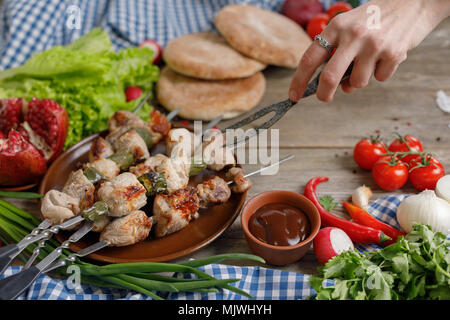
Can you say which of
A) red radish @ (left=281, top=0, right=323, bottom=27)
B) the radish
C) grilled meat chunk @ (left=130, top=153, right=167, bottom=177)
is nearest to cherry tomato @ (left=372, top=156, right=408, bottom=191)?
the radish

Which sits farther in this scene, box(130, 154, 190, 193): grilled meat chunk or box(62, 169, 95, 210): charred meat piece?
box(130, 154, 190, 193): grilled meat chunk

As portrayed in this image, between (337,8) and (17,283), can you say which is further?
(337,8)

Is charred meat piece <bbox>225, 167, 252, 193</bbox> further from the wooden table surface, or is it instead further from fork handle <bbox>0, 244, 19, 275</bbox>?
fork handle <bbox>0, 244, 19, 275</bbox>

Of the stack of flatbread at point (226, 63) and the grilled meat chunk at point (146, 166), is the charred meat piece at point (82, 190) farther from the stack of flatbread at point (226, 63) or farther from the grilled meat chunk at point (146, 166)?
the stack of flatbread at point (226, 63)

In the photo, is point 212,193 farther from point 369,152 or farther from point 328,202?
point 369,152

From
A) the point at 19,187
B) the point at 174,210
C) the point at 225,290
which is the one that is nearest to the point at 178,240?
the point at 174,210

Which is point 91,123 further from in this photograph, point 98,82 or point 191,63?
point 191,63
